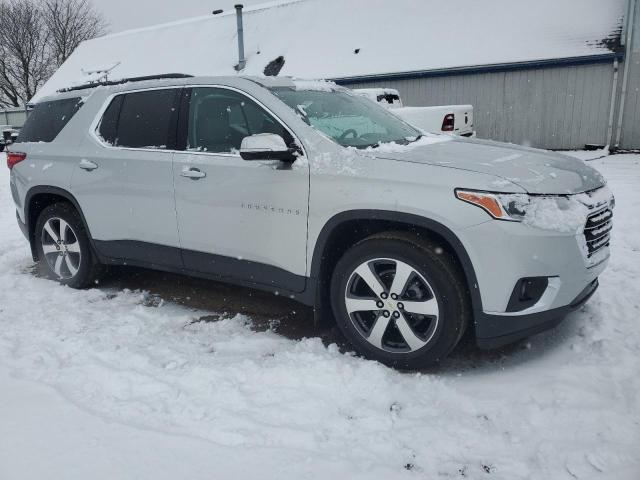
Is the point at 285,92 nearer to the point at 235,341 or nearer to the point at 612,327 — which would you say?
the point at 235,341

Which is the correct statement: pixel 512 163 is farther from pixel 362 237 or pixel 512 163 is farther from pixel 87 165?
pixel 87 165

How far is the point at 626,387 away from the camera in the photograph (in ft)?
9.44

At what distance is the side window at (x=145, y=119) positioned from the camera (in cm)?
405

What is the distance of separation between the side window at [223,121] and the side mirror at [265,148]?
10.0 inches

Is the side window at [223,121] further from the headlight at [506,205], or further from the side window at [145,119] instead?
the headlight at [506,205]

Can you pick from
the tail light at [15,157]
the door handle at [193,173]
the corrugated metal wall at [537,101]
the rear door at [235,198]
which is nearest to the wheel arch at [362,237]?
the rear door at [235,198]

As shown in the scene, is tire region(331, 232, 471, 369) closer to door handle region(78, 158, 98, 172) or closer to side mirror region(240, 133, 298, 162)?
side mirror region(240, 133, 298, 162)

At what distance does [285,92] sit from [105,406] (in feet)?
7.73

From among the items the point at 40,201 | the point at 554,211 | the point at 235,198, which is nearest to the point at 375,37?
the point at 40,201

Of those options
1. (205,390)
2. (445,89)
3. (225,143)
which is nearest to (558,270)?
(205,390)

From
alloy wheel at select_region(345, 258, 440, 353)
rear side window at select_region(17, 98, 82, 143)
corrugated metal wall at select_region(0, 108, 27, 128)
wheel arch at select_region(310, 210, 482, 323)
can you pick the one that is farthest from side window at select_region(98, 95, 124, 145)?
corrugated metal wall at select_region(0, 108, 27, 128)

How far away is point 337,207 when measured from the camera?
3205mm

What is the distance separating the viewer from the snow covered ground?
239cm

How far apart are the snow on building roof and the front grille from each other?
1296cm
